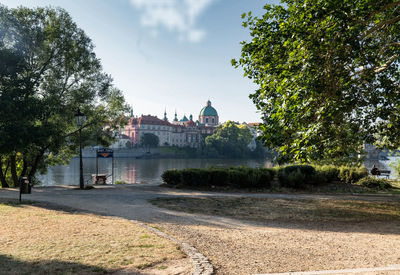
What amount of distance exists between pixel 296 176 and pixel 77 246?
13222mm

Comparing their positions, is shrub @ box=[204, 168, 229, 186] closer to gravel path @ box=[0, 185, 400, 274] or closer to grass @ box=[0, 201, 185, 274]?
gravel path @ box=[0, 185, 400, 274]

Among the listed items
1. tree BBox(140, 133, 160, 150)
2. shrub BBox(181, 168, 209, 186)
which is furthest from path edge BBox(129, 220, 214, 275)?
tree BBox(140, 133, 160, 150)

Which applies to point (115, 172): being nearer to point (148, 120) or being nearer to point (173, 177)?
point (173, 177)

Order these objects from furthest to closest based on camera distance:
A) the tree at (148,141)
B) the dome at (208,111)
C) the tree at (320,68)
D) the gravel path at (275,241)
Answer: the dome at (208,111) < the tree at (148,141) < the tree at (320,68) < the gravel path at (275,241)

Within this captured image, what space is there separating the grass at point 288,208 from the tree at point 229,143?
87625 millimetres

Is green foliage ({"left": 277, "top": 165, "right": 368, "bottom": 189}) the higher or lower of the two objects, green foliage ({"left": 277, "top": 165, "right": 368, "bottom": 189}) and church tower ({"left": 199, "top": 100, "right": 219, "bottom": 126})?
the lower

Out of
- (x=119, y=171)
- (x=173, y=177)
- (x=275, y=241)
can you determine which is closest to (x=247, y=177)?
(x=173, y=177)

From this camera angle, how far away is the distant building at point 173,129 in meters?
131

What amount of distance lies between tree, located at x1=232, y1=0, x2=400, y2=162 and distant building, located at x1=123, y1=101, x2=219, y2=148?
391ft

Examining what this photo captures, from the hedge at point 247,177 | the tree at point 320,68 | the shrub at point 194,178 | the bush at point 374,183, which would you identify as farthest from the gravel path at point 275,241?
the bush at point 374,183

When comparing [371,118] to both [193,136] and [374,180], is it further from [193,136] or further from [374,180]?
[193,136]

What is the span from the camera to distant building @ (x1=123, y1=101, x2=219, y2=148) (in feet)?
431

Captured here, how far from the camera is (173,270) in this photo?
4.52m

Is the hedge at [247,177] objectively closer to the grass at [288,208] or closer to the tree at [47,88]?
the grass at [288,208]
